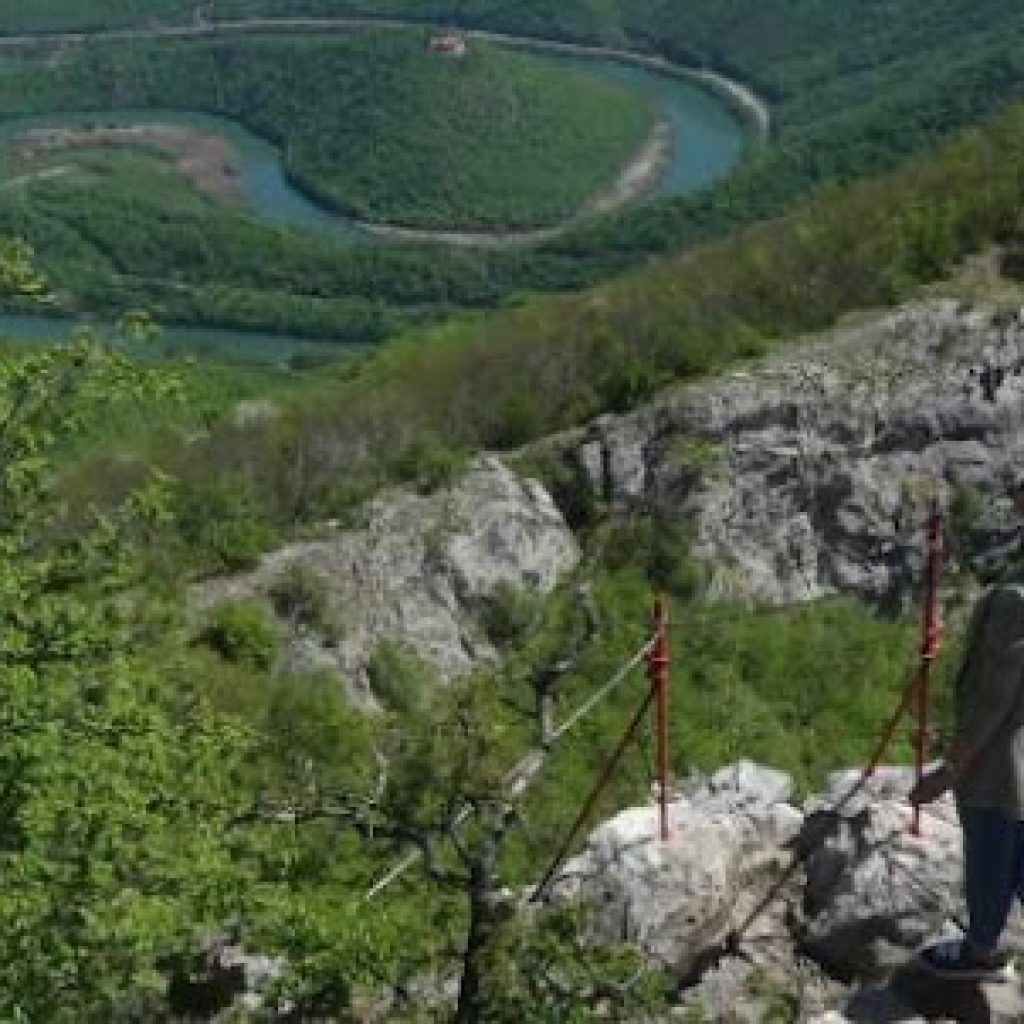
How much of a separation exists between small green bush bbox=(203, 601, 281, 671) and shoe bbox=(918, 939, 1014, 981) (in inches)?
585

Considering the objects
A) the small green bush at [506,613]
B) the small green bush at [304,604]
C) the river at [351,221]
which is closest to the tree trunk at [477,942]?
the small green bush at [304,604]

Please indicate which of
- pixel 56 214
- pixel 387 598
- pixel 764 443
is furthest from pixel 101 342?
pixel 56 214

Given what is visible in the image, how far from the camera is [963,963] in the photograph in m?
11.0

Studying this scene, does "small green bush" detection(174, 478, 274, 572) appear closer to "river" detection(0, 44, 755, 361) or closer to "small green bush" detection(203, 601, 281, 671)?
"small green bush" detection(203, 601, 281, 671)

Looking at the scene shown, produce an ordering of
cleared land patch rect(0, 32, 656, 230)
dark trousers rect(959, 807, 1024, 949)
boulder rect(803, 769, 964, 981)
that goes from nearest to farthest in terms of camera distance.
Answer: dark trousers rect(959, 807, 1024, 949) → boulder rect(803, 769, 964, 981) → cleared land patch rect(0, 32, 656, 230)

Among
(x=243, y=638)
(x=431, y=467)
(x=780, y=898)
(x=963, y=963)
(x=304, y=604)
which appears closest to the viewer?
(x=963, y=963)

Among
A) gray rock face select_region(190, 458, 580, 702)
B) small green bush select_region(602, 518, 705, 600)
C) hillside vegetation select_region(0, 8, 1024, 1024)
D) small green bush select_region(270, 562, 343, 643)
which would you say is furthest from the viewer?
small green bush select_region(602, 518, 705, 600)

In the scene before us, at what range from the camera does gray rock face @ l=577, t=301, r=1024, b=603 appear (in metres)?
28.2

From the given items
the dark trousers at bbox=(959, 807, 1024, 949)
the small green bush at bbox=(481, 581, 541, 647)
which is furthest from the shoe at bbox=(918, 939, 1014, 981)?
the small green bush at bbox=(481, 581, 541, 647)

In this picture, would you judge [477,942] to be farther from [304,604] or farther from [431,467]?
[431,467]

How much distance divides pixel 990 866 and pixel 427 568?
57.5 feet

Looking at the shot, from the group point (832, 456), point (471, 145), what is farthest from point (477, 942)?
point (471, 145)

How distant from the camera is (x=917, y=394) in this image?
92.9ft

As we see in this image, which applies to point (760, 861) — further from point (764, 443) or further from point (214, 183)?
point (214, 183)
